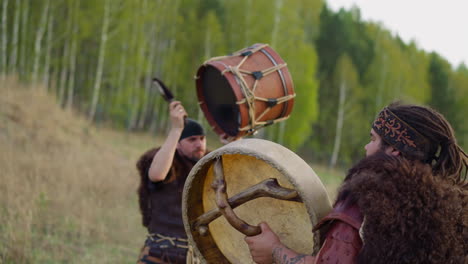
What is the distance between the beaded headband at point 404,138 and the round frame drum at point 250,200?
319 millimetres

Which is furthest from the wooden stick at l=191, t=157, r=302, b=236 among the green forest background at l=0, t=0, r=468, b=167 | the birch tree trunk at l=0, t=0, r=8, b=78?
the birch tree trunk at l=0, t=0, r=8, b=78

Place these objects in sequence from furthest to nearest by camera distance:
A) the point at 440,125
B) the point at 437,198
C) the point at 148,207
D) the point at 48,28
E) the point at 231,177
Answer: the point at 48,28
the point at 148,207
the point at 231,177
the point at 440,125
the point at 437,198

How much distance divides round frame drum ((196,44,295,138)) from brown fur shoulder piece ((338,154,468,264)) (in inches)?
58.1

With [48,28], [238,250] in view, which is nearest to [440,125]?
[238,250]

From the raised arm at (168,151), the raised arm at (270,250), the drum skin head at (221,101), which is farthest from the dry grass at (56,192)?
the raised arm at (270,250)

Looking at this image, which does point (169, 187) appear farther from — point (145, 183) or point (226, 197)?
point (226, 197)

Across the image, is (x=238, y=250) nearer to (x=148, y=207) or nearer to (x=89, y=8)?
(x=148, y=207)

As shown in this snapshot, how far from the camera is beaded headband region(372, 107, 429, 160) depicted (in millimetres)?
1629

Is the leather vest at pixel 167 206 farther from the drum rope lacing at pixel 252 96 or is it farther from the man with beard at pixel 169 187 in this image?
the drum rope lacing at pixel 252 96

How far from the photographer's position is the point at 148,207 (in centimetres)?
304

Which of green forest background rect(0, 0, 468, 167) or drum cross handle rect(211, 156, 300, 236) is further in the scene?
green forest background rect(0, 0, 468, 167)

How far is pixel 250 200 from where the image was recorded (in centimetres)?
198

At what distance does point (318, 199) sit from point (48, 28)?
15951mm

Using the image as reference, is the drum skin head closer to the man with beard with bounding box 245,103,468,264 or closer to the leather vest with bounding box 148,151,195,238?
the leather vest with bounding box 148,151,195,238
